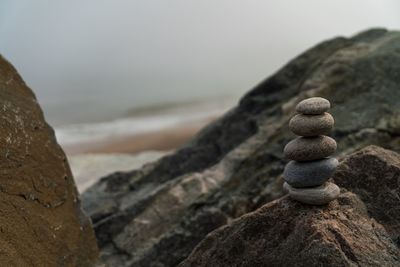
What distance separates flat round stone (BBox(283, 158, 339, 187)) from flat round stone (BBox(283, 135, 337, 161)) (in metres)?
0.05

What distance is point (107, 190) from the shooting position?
9125 millimetres

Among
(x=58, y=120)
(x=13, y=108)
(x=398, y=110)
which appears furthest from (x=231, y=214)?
(x=58, y=120)

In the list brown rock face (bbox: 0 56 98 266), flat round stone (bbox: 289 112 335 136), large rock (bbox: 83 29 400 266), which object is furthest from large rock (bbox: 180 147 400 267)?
large rock (bbox: 83 29 400 266)

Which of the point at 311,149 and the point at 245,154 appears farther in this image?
the point at 245,154

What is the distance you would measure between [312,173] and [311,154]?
12 cm

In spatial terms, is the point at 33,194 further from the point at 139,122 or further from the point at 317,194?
the point at 139,122

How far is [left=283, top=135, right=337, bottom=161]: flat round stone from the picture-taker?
4.25m

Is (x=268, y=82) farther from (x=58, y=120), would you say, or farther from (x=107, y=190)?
(x=58, y=120)

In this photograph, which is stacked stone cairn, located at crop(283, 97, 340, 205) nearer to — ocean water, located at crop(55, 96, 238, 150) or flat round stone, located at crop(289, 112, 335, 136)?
flat round stone, located at crop(289, 112, 335, 136)

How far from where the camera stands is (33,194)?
519cm

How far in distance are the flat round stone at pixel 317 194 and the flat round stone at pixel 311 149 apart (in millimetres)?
205

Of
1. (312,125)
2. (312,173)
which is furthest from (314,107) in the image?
(312,173)

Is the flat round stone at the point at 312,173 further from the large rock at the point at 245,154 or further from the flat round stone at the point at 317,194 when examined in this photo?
the large rock at the point at 245,154

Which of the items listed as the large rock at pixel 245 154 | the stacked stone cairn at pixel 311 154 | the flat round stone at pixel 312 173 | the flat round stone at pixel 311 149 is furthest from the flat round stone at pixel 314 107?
the large rock at pixel 245 154
